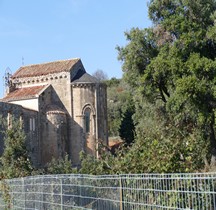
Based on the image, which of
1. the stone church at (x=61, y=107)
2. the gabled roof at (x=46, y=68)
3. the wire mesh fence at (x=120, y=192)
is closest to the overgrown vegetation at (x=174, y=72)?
the wire mesh fence at (x=120, y=192)

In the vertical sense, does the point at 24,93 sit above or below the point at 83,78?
below

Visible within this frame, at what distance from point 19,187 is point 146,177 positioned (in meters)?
5.91

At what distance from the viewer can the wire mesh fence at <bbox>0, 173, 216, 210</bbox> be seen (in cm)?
645

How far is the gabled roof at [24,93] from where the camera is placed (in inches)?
1695

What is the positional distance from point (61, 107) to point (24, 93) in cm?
398

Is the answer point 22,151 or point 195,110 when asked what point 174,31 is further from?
point 22,151

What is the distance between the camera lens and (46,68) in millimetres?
47031

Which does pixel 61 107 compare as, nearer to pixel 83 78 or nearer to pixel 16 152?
pixel 83 78

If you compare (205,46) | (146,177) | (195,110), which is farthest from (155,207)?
(205,46)

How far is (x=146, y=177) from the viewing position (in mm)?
7441

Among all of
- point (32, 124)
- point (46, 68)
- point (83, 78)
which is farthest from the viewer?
point (46, 68)

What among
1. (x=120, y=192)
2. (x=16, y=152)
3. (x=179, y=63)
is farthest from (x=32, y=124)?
(x=120, y=192)

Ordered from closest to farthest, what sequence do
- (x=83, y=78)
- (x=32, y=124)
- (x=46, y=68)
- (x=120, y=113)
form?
(x=32, y=124)
(x=83, y=78)
(x=46, y=68)
(x=120, y=113)

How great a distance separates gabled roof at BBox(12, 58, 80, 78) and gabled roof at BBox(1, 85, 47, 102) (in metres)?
1.67
